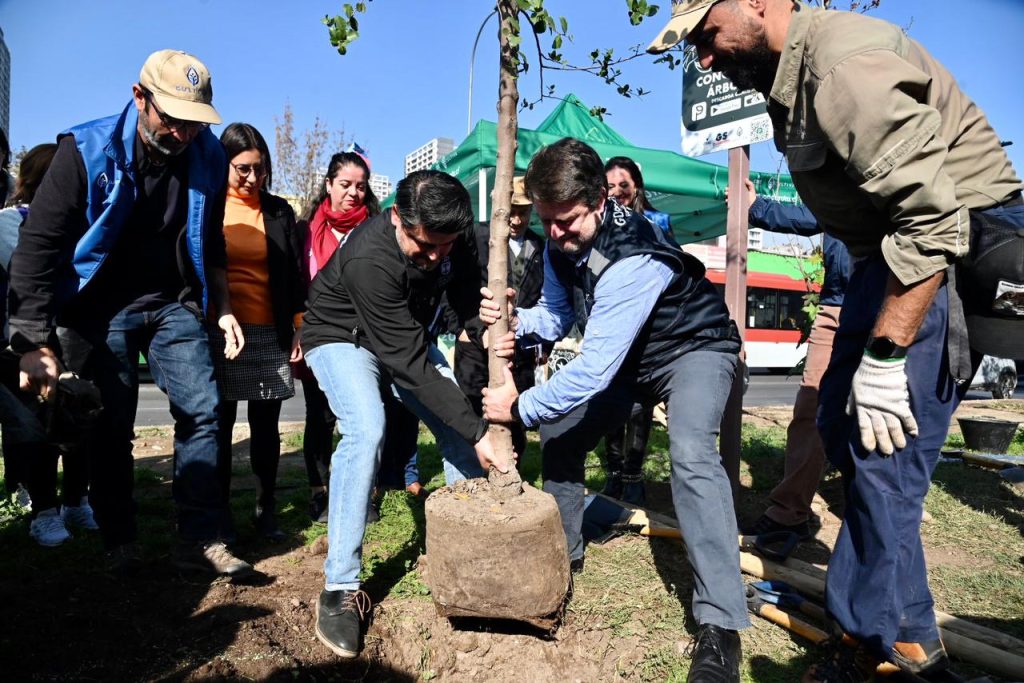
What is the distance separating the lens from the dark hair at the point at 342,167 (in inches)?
147

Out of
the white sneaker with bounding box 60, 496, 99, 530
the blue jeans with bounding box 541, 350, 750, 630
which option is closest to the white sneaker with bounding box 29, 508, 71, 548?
the white sneaker with bounding box 60, 496, 99, 530

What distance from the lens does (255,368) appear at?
3.32 meters

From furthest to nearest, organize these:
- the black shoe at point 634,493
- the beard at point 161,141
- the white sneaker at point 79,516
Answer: the black shoe at point 634,493 → the white sneaker at point 79,516 → the beard at point 161,141

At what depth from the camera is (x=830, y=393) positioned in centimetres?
217

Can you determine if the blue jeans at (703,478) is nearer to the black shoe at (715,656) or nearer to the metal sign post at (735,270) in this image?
the black shoe at (715,656)

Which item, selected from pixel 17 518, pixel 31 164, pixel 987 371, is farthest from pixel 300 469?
pixel 987 371

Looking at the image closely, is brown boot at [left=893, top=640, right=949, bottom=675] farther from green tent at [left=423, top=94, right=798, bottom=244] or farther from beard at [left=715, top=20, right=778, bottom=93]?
green tent at [left=423, top=94, right=798, bottom=244]

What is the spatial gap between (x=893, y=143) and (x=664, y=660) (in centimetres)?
171

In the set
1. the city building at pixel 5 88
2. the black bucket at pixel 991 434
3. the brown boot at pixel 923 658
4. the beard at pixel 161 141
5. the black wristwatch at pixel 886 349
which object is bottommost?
the brown boot at pixel 923 658

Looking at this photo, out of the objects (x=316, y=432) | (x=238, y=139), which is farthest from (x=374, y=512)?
(x=238, y=139)

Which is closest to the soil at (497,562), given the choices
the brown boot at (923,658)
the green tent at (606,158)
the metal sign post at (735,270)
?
the brown boot at (923,658)

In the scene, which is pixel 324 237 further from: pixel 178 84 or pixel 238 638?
pixel 238 638

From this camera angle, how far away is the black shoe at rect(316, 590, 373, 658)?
7.54ft

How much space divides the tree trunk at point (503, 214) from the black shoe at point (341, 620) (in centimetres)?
65
